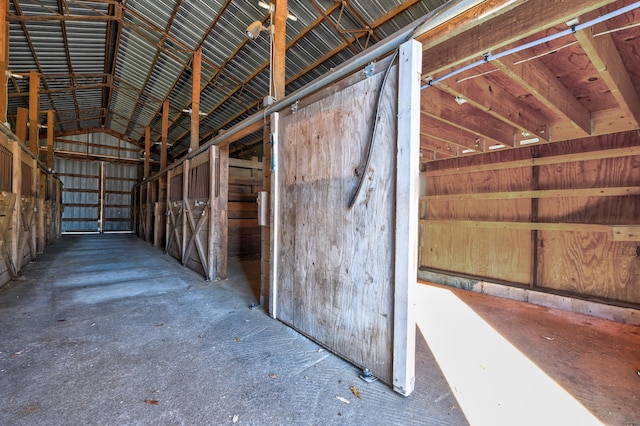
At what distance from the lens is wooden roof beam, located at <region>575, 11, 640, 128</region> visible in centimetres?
176

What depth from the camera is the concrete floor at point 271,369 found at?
1639 mm

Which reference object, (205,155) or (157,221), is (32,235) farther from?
(205,155)

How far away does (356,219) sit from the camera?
2.16 metres

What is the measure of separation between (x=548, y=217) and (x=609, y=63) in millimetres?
2424

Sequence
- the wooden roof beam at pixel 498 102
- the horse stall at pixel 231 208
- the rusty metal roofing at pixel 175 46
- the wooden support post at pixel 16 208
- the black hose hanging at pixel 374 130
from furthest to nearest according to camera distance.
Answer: the rusty metal roofing at pixel 175 46 → the horse stall at pixel 231 208 → the wooden support post at pixel 16 208 → the wooden roof beam at pixel 498 102 → the black hose hanging at pixel 374 130

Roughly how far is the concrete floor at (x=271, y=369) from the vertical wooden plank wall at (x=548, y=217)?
68 cm

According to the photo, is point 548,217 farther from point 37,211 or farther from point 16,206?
point 37,211

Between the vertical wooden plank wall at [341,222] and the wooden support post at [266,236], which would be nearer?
the vertical wooden plank wall at [341,222]

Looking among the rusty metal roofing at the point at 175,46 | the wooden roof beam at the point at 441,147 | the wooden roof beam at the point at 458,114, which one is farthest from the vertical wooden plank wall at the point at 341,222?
the rusty metal roofing at the point at 175,46

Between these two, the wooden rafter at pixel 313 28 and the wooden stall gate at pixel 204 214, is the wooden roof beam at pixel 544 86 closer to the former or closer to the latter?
the wooden rafter at pixel 313 28

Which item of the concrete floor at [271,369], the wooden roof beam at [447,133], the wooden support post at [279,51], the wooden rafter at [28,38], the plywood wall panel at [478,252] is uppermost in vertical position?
the wooden rafter at [28,38]

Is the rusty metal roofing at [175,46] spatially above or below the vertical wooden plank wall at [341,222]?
above

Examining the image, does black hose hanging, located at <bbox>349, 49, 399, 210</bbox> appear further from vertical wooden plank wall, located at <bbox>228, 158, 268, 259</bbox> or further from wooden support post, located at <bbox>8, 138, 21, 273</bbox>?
wooden support post, located at <bbox>8, 138, 21, 273</bbox>

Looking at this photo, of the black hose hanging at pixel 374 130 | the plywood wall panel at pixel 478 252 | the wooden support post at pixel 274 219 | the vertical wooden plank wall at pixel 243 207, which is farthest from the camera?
the vertical wooden plank wall at pixel 243 207
